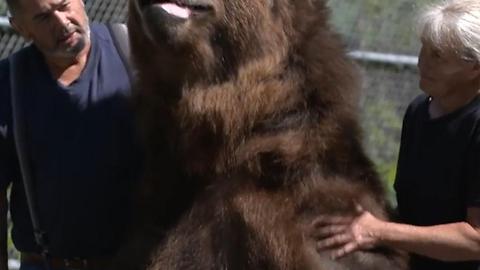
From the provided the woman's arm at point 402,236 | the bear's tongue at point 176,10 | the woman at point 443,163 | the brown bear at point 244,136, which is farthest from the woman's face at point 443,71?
the bear's tongue at point 176,10

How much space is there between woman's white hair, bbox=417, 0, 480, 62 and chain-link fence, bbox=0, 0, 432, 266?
121 inches

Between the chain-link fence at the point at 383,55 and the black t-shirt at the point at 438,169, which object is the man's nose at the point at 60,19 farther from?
the chain-link fence at the point at 383,55

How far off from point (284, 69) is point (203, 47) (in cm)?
32

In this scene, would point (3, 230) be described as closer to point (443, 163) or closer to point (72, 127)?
point (72, 127)

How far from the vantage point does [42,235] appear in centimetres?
554

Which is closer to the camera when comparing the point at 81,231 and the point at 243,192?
the point at 243,192

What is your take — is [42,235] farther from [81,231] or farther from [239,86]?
[239,86]

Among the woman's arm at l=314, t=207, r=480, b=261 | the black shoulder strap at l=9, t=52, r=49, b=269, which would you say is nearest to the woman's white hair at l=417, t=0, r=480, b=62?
the woman's arm at l=314, t=207, r=480, b=261

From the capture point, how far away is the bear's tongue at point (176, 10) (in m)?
4.96

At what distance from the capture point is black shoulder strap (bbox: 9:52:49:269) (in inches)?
214

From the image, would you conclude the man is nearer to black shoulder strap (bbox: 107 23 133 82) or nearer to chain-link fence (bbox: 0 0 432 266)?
black shoulder strap (bbox: 107 23 133 82)

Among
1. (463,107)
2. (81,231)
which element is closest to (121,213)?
(81,231)

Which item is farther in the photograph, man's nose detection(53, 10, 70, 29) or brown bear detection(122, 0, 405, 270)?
man's nose detection(53, 10, 70, 29)

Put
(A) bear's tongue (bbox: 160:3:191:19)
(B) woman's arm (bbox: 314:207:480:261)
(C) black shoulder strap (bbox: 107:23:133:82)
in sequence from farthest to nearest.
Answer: (C) black shoulder strap (bbox: 107:23:133:82) → (A) bear's tongue (bbox: 160:3:191:19) → (B) woman's arm (bbox: 314:207:480:261)
